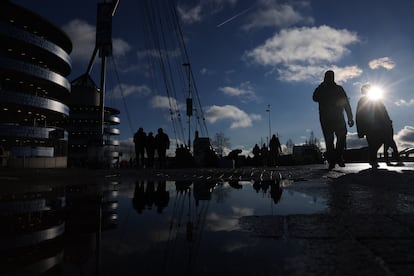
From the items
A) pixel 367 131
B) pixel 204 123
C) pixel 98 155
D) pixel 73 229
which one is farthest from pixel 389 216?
pixel 204 123

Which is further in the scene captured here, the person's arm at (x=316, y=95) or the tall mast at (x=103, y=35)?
the tall mast at (x=103, y=35)

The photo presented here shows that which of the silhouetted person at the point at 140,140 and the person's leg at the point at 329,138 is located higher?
the silhouetted person at the point at 140,140

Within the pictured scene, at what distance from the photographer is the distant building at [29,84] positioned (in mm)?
31812

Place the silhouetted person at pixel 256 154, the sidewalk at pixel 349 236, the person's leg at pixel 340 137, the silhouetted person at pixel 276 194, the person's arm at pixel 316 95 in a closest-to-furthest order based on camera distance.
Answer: the sidewalk at pixel 349 236 < the silhouetted person at pixel 276 194 < the person's leg at pixel 340 137 < the person's arm at pixel 316 95 < the silhouetted person at pixel 256 154

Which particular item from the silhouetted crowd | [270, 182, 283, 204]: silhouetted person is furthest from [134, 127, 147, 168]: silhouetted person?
[270, 182, 283, 204]: silhouetted person

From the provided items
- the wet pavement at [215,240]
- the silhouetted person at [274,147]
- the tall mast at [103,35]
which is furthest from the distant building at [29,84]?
the wet pavement at [215,240]

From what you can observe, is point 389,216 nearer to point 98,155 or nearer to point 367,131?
point 367,131

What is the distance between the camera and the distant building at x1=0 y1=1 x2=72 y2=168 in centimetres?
3181

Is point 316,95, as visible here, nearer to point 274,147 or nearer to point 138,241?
point 138,241

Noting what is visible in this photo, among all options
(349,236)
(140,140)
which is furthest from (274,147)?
(349,236)

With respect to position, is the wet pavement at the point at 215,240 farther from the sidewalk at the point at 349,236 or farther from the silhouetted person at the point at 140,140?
the silhouetted person at the point at 140,140

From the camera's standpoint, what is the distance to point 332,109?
6.73 metres

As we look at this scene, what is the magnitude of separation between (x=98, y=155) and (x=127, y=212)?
46.1 feet

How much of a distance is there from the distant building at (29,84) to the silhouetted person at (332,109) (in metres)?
26.6
